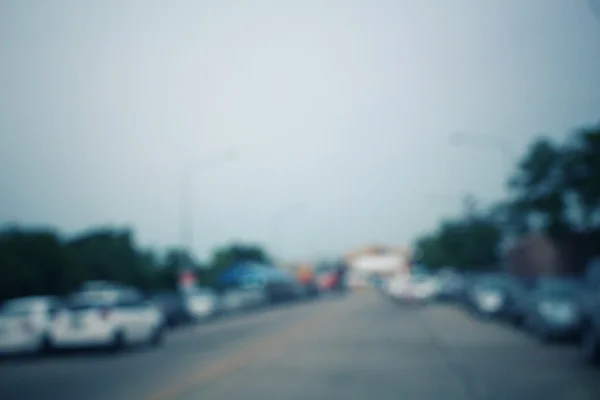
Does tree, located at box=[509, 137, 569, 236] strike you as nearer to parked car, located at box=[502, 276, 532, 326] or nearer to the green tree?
parked car, located at box=[502, 276, 532, 326]

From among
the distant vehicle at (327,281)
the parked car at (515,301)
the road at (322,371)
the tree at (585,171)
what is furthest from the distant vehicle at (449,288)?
the distant vehicle at (327,281)

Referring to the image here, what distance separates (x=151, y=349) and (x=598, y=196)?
63.2 ft

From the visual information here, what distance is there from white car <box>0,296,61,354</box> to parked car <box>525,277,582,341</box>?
41.1 feet

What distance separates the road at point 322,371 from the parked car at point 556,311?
1.53 ft

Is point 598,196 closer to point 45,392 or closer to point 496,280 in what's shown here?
point 496,280

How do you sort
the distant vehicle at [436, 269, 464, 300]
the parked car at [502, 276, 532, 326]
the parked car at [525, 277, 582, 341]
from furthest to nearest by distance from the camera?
the distant vehicle at [436, 269, 464, 300] < the parked car at [502, 276, 532, 326] < the parked car at [525, 277, 582, 341]

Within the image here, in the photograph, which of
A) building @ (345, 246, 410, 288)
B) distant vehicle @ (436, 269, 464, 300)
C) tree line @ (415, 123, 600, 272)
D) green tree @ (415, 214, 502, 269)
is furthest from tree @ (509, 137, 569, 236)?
building @ (345, 246, 410, 288)

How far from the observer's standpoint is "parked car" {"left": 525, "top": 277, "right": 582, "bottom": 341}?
1767 cm

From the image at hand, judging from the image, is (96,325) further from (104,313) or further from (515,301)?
(515,301)

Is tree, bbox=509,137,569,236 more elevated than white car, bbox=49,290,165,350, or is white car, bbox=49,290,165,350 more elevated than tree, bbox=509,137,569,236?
tree, bbox=509,137,569,236

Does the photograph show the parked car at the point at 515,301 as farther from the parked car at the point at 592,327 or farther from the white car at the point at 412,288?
the white car at the point at 412,288

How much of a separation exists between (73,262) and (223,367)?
26.3 metres

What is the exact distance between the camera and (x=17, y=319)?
18047 millimetres

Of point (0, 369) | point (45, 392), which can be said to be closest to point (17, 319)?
point (0, 369)
